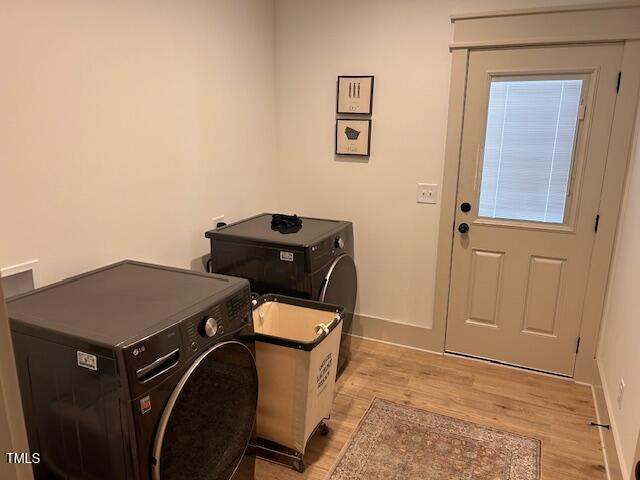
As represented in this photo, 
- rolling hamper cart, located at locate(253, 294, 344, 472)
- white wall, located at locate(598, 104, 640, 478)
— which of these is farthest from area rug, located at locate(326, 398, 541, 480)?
white wall, located at locate(598, 104, 640, 478)

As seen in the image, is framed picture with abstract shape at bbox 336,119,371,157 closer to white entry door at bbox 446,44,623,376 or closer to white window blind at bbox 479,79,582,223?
white entry door at bbox 446,44,623,376

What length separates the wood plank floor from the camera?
219cm

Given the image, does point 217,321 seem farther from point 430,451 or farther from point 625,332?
point 625,332

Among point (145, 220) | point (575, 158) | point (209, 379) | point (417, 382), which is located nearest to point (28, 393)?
point (209, 379)

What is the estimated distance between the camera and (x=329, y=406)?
2326 millimetres

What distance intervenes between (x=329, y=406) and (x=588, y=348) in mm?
1691

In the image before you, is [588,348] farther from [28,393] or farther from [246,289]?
[28,393]

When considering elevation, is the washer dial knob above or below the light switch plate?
below

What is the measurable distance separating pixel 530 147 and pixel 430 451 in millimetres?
1810

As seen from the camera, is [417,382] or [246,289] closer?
[246,289]

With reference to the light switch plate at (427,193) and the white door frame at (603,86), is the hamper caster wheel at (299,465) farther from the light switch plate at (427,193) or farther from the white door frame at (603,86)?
the light switch plate at (427,193)

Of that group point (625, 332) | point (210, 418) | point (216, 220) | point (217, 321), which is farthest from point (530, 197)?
point (210, 418)

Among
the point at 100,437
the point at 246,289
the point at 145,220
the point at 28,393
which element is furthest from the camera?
the point at 145,220

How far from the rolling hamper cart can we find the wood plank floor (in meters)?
0.15
